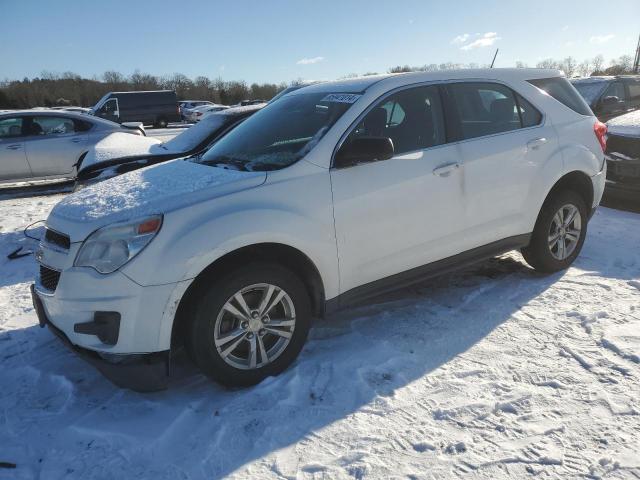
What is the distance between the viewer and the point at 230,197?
2910mm

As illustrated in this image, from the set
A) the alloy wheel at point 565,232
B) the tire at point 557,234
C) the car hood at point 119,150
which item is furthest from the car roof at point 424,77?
the car hood at point 119,150

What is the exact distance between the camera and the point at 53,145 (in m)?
9.58

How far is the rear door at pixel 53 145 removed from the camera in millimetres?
9539

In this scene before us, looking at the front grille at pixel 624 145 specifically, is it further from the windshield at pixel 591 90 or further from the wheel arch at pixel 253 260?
the wheel arch at pixel 253 260

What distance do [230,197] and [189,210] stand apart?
254mm

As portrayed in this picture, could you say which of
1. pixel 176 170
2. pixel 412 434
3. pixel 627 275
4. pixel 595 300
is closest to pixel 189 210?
pixel 176 170

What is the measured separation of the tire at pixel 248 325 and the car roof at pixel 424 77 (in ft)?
5.07

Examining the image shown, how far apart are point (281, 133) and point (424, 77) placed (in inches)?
46.0

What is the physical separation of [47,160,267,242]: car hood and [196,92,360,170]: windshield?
0.22 metres

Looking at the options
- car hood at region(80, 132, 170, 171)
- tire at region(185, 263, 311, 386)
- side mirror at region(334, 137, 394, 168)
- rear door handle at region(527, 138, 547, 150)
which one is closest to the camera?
tire at region(185, 263, 311, 386)

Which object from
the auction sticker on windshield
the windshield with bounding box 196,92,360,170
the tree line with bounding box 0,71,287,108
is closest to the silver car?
the windshield with bounding box 196,92,360,170

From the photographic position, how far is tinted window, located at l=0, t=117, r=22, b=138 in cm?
955

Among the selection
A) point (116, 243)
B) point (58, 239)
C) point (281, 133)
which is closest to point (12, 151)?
point (58, 239)

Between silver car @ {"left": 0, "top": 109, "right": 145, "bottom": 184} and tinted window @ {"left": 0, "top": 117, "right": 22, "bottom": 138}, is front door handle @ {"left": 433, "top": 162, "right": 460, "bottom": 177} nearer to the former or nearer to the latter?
silver car @ {"left": 0, "top": 109, "right": 145, "bottom": 184}
